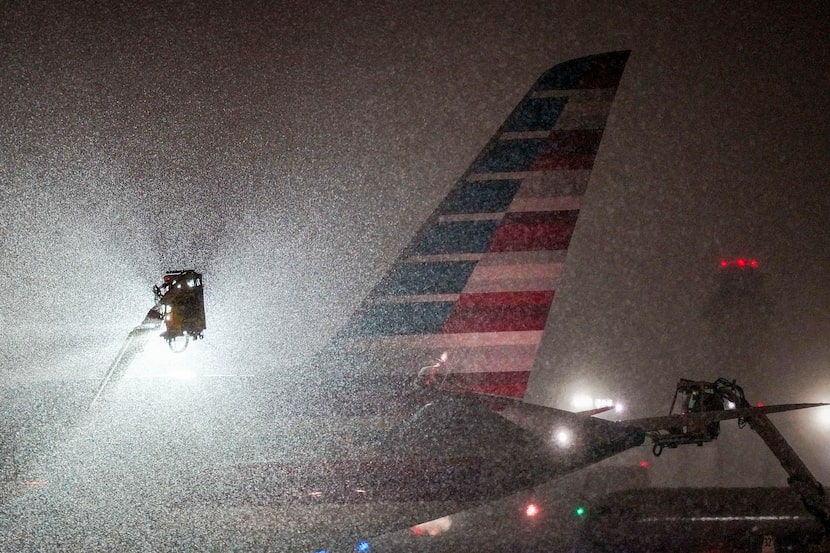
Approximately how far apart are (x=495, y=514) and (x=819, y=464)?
4370cm

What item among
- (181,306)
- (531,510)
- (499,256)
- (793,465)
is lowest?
(793,465)

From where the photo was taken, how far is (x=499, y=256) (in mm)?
7801

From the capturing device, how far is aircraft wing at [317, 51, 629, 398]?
24.0ft

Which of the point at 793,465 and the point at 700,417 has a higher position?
the point at 700,417

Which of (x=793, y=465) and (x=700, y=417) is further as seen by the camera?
(x=793, y=465)

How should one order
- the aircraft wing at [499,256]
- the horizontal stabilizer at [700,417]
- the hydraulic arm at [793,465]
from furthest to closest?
the aircraft wing at [499,256] → the hydraulic arm at [793,465] → the horizontal stabilizer at [700,417]

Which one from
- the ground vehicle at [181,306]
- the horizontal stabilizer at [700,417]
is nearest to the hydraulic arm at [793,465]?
the horizontal stabilizer at [700,417]

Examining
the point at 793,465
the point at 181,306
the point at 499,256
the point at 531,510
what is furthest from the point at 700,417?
the point at 181,306

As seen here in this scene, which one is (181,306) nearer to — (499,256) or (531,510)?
(499,256)

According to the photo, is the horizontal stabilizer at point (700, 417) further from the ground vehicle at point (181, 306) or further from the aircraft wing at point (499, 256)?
the ground vehicle at point (181, 306)

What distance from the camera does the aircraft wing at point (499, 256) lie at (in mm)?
7301

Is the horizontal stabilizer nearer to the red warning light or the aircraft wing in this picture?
→ the aircraft wing

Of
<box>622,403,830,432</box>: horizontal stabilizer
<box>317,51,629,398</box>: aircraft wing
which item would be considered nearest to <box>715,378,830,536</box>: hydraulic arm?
<box>622,403,830,432</box>: horizontal stabilizer

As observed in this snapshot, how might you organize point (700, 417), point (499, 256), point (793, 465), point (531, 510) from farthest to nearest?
point (499, 256)
point (531, 510)
point (793, 465)
point (700, 417)
